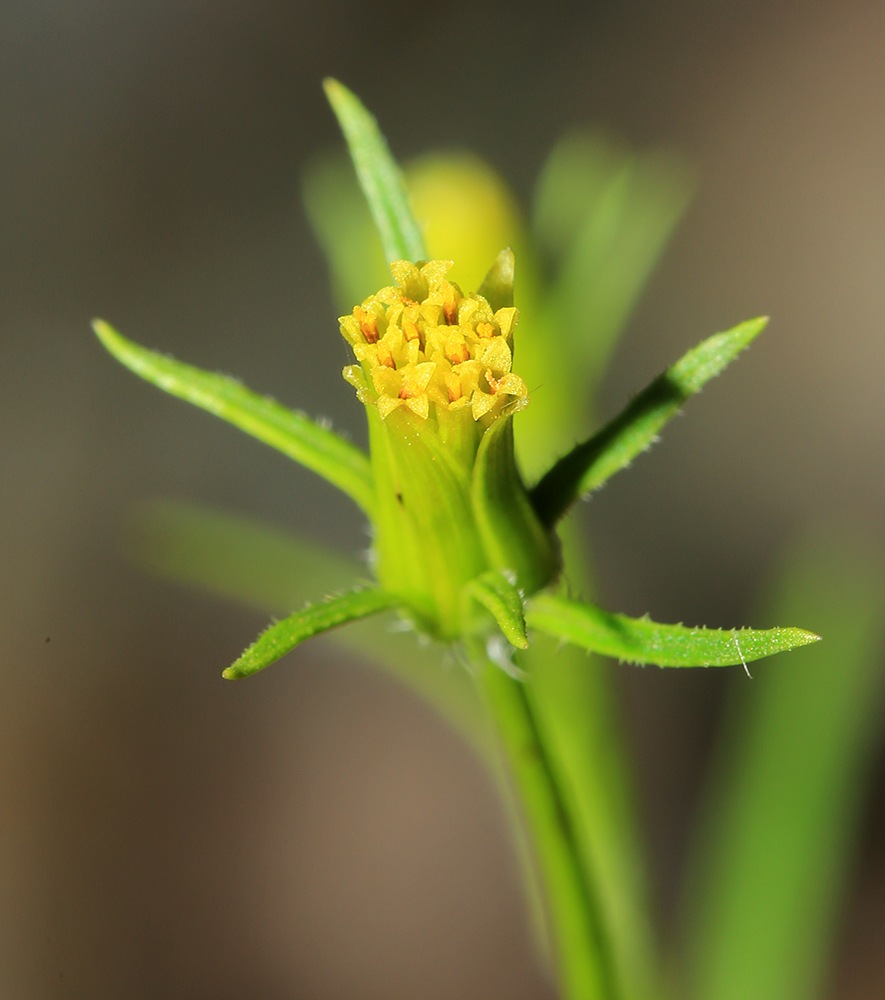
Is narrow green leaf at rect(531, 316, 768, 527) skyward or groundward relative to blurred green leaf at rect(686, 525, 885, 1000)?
skyward

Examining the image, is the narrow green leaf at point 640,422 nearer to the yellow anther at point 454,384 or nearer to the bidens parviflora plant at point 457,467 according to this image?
the bidens parviflora plant at point 457,467

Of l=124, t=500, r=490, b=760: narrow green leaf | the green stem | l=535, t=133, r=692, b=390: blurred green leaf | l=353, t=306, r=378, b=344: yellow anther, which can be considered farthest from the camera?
l=124, t=500, r=490, b=760: narrow green leaf

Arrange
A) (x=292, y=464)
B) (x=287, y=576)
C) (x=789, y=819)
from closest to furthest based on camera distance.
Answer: (x=789, y=819), (x=287, y=576), (x=292, y=464)

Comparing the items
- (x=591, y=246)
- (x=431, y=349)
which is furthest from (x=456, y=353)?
(x=591, y=246)

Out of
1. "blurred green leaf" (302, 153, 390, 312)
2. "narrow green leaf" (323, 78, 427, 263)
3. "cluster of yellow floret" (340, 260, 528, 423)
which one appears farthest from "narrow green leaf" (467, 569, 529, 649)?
"blurred green leaf" (302, 153, 390, 312)

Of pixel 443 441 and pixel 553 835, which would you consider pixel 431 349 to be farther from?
pixel 553 835

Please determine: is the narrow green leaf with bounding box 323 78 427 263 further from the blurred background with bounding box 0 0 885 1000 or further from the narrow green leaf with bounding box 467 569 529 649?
the blurred background with bounding box 0 0 885 1000

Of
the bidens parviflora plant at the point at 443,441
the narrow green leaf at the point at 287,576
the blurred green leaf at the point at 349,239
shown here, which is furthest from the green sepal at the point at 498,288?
→ the narrow green leaf at the point at 287,576

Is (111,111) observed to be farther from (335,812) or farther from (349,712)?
(335,812)
